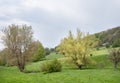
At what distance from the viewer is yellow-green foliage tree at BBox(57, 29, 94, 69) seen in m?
73.6

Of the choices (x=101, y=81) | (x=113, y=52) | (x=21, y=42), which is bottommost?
(x=101, y=81)

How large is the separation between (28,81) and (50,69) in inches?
739

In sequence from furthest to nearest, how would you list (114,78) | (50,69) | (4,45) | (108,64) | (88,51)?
(108,64) → (88,51) → (4,45) → (50,69) → (114,78)

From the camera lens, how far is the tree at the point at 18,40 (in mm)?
66188

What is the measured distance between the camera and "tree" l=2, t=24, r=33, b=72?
66.2 m

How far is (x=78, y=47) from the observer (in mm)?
73312

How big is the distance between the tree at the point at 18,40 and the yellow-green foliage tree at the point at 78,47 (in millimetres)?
11892

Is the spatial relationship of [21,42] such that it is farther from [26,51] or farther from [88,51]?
[88,51]

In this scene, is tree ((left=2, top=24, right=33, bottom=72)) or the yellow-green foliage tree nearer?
tree ((left=2, top=24, right=33, bottom=72))

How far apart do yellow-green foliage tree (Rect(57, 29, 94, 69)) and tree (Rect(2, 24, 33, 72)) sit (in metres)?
11.9

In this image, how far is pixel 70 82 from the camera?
37125mm

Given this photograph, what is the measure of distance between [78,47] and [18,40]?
54.8 ft

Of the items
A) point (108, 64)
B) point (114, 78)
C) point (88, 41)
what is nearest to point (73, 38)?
point (88, 41)

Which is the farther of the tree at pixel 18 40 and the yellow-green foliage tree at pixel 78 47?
the yellow-green foliage tree at pixel 78 47
